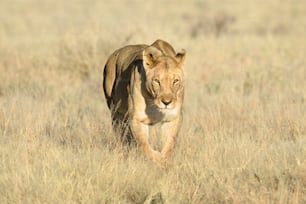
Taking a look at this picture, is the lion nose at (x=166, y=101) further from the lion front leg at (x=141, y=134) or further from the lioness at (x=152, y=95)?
the lion front leg at (x=141, y=134)

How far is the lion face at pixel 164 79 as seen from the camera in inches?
245

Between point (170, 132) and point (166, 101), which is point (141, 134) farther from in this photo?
point (166, 101)

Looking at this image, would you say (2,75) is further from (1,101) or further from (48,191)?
(48,191)

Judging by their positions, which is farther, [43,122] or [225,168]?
[43,122]

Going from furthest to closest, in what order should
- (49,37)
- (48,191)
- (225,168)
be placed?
(49,37) < (225,168) < (48,191)

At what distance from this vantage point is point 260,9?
28266mm

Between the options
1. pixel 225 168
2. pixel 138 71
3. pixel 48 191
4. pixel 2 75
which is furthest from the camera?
pixel 2 75

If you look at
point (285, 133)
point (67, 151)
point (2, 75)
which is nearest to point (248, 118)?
point (285, 133)

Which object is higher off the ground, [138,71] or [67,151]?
[138,71]

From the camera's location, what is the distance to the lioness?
6309mm

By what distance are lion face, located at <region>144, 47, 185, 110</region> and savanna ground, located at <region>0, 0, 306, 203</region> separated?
55cm

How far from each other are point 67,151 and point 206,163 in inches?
50.2

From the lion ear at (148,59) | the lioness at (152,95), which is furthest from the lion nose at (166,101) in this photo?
the lion ear at (148,59)

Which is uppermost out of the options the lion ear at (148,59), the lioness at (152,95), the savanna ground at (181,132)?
the lion ear at (148,59)
